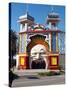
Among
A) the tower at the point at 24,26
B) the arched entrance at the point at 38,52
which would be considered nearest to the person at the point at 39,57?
the arched entrance at the point at 38,52

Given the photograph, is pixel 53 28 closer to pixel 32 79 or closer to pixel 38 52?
pixel 38 52

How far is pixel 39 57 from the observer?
2.57 metres

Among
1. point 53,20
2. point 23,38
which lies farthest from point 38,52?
point 53,20

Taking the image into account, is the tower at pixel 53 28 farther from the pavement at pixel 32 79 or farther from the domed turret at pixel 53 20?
the pavement at pixel 32 79

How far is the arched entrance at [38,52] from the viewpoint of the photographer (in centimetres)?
254

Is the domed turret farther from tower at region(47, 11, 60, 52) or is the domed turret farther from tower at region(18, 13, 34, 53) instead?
tower at region(18, 13, 34, 53)

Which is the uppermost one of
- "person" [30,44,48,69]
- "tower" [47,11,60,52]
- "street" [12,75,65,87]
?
"tower" [47,11,60,52]

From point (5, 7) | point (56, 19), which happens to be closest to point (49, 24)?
point (56, 19)

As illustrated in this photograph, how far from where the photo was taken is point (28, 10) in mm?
2516

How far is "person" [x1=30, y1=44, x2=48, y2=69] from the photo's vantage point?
2.55 metres

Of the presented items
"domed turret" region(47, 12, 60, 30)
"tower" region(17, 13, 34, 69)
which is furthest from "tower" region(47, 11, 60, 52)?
"tower" region(17, 13, 34, 69)

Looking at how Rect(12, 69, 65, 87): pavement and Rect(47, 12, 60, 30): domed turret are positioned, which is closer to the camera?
Rect(12, 69, 65, 87): pavement

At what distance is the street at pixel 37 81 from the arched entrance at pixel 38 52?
118mm

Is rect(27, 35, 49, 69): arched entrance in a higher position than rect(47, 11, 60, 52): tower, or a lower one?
lower
